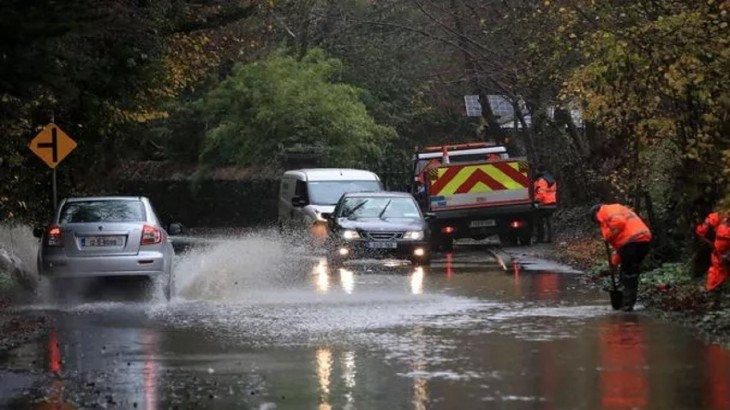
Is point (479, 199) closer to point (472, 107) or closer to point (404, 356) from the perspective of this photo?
point (404, 356)

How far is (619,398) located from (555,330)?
4417 millimetres

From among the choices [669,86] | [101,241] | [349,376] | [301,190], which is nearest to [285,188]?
[301,190]

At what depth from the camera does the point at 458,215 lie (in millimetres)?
31516

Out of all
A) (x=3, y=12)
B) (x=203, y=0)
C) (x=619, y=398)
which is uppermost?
(x=203, y=0)

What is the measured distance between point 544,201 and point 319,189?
5.33 metres

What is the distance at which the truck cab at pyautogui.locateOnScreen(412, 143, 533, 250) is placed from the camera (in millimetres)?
31562

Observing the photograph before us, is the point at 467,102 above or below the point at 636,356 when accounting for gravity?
above

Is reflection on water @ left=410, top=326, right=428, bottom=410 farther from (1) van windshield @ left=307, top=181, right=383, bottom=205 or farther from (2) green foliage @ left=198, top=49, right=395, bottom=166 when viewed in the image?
(2) green foliage @ left=198, top=49, right=395, bottom=166

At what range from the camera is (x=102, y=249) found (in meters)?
18.9

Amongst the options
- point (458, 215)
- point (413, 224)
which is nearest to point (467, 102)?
point (458, 215)

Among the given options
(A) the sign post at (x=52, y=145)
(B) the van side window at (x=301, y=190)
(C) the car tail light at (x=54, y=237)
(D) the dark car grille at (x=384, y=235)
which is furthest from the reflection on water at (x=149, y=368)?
(B) the van side window at (x=301, y=190)

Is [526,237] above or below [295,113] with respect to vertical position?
below

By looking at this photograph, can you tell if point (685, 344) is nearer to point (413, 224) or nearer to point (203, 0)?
point (203, 0)

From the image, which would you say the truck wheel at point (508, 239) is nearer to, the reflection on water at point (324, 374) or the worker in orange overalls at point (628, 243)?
the worker in orange overalls at point (628, 243)
